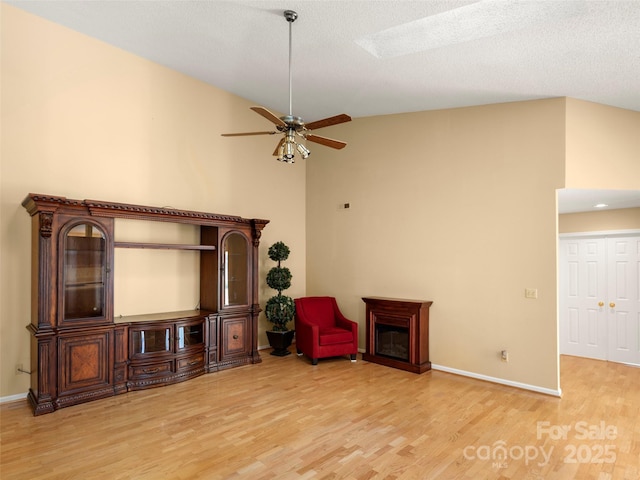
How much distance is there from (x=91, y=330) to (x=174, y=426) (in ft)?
4.57

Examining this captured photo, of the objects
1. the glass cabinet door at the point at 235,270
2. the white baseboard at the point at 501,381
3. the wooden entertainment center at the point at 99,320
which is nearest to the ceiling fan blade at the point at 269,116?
the wooden entertainment center at the point at 99,320

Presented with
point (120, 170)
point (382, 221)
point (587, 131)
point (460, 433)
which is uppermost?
point (587, 131)

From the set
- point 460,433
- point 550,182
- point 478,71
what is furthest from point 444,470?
point 478,71

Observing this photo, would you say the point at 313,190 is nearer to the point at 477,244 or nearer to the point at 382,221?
the point at 382,221

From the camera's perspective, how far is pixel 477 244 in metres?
4.92

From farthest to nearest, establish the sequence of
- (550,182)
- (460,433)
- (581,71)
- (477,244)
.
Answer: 1. (477,244)
2. (550,182)
3. (581,71)
4. (460,433)

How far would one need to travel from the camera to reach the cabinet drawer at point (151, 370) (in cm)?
427

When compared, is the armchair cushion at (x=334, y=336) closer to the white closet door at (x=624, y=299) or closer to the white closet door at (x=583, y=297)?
the white closet door at (x=583, y=297)

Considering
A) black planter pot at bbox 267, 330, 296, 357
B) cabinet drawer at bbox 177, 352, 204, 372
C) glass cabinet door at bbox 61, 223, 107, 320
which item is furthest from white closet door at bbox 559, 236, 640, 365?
glass cabinet door at bbox 61, 223, 107, 320

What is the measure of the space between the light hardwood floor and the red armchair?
2.24ft

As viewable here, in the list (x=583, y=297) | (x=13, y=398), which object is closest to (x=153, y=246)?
(x=13, y=398)

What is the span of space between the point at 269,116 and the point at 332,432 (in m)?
2.72

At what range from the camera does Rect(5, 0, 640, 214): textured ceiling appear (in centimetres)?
323

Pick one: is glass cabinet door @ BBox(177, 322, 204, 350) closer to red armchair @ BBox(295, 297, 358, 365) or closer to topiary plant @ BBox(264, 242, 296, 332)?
topiary plant @ BBox(264, 242, 296, 332)
